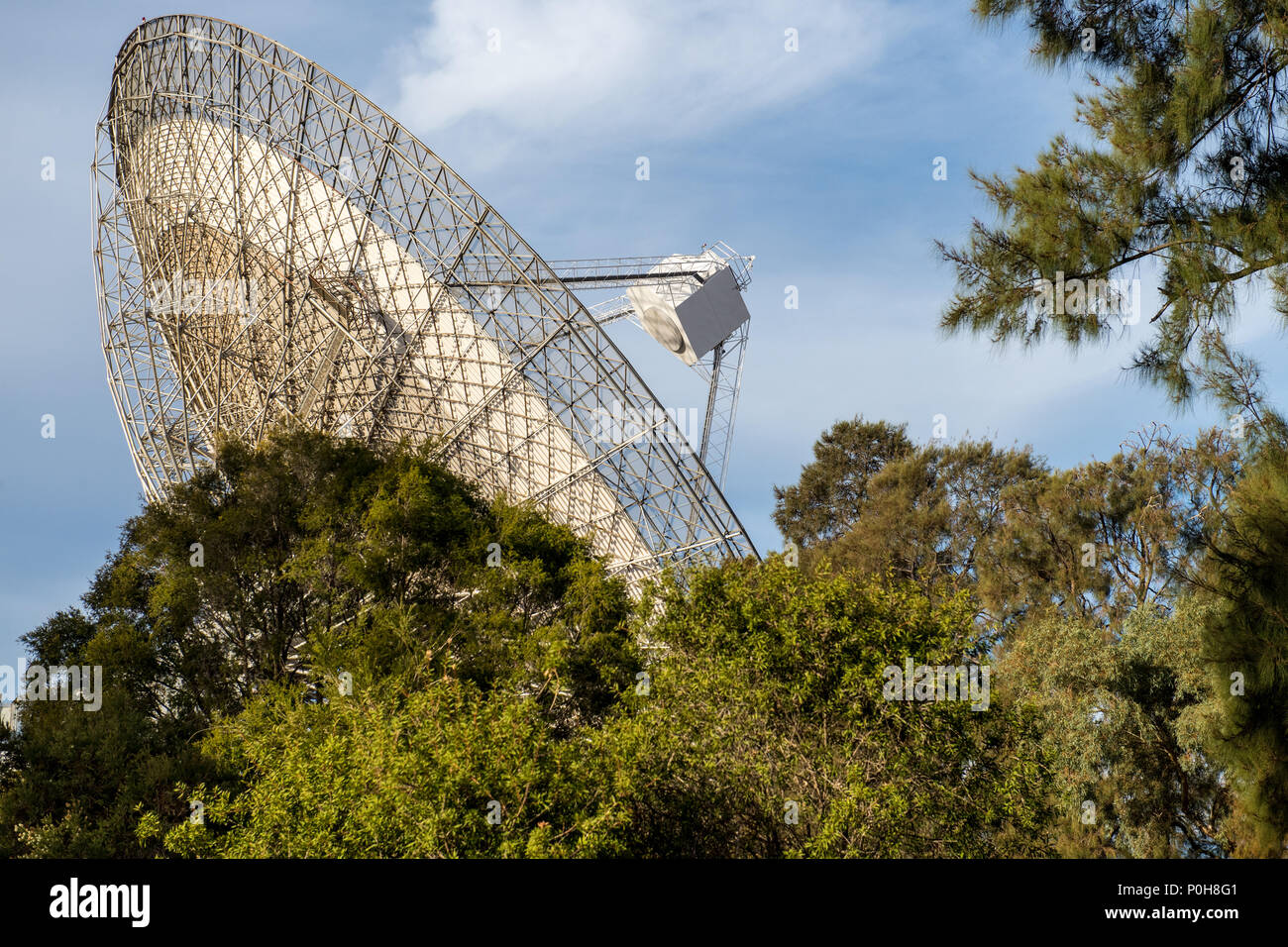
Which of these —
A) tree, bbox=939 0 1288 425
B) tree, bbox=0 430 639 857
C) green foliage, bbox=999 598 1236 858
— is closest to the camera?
tree, bbox=939 0 1288 425

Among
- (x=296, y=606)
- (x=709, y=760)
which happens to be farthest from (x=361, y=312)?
(x=709, y=760)

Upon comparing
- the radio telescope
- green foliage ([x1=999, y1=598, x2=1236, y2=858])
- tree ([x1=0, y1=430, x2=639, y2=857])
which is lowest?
green foliage ([x1=999, y1=598, x2=1236, y2=858])

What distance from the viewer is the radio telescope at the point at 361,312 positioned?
24344 millimetres

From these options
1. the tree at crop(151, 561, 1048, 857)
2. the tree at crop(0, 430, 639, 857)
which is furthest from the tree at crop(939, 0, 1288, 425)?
the tree at crop(0, 430, 639, 857)

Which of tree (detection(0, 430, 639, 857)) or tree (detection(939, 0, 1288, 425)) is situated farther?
tree (detection(0, 430, 639, 857))

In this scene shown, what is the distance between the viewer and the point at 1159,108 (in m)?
9.88

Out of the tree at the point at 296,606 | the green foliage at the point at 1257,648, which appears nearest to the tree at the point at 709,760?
the green foliage at the point at 1257,648

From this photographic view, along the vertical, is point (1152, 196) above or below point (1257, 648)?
above

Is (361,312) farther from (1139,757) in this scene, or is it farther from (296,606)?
(1139,757)

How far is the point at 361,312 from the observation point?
27.2 m

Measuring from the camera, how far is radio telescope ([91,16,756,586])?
24.3 meters

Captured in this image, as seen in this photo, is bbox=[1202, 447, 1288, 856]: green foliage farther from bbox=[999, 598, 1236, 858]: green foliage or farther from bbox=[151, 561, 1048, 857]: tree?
bbox=[999, 598, 1236, 858]: green foliage
